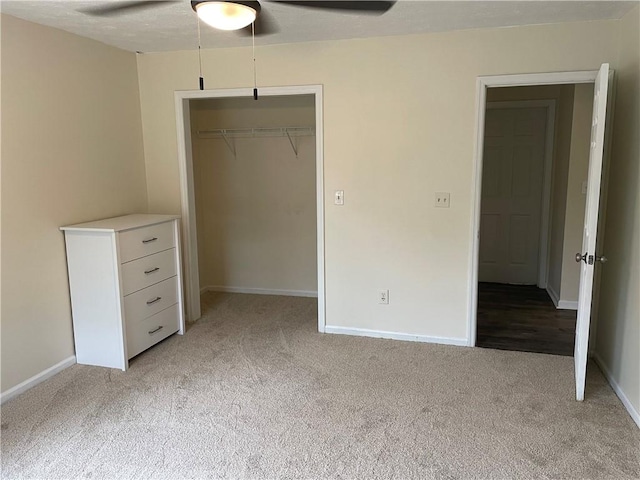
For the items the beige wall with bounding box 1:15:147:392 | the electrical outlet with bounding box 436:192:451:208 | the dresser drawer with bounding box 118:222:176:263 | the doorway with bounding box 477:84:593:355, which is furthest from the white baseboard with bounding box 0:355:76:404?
the doorway with bounding box 477:84:593:355

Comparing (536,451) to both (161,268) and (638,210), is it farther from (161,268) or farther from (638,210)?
(161,268)

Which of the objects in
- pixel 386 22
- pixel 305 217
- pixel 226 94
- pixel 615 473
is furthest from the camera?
pixel 305 217

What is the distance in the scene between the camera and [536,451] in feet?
7.13

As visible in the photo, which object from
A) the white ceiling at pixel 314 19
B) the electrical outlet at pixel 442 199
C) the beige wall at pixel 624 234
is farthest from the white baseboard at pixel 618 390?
the white ceiling at pixel 314 19

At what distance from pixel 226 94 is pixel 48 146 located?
4.36 feet

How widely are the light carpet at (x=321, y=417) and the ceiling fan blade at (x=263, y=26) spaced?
2.24m

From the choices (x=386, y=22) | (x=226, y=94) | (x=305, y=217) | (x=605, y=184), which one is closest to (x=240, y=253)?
(x=305, y=217)

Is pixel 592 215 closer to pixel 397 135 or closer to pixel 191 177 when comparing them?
pixel 397 135

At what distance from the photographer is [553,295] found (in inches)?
181

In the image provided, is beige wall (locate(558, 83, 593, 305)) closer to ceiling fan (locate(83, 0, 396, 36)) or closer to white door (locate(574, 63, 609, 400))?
white door (locate(574, 63, 609, 400))

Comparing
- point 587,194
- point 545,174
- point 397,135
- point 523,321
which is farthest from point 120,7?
point 545,174

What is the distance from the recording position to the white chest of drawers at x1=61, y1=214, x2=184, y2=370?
2.99 meters

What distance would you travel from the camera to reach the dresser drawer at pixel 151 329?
317 centimetres

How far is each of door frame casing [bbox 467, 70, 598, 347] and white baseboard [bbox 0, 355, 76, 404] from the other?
9.43 feet
